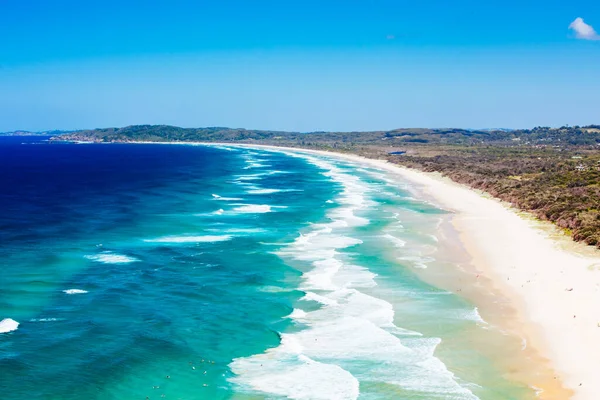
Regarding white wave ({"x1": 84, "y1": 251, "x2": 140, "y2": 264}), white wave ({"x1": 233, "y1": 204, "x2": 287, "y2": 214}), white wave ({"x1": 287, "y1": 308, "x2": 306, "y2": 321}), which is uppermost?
white wave ({"x1": 233, "y1": 204, "x2": 287, "y2": 214})

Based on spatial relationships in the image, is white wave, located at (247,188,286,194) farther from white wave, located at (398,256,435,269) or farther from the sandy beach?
white wave, located at (398,256,435,269)

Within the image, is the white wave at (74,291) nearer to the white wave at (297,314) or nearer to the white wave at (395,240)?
the white wave at (297,314)

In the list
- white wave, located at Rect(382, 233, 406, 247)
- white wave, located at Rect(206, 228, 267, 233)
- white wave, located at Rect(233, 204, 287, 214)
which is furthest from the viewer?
white wave, located at Rect(233, 204, 287, 214)

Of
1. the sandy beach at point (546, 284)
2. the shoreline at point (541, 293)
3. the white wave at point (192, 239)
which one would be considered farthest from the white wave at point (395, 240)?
the white wave at point (192, 239)

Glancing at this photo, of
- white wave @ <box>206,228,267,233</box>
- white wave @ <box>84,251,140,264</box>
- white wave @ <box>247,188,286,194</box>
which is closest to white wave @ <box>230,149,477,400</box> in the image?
white wave @ <box>84,251,140,264</box>

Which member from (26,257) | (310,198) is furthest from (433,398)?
(310,198)

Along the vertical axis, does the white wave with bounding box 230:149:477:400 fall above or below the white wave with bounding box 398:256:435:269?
below
